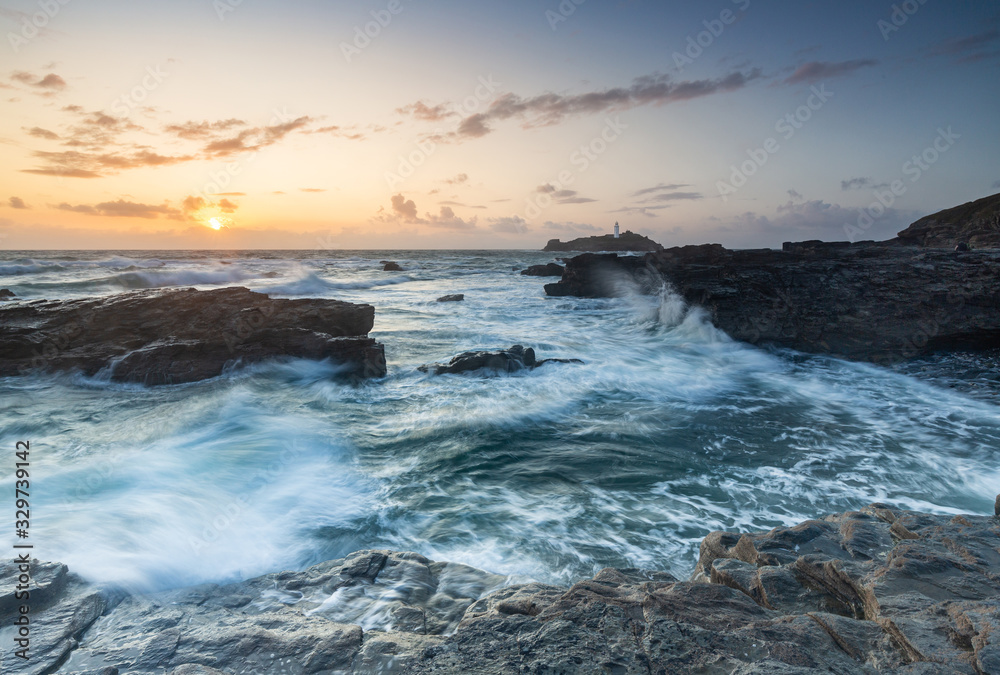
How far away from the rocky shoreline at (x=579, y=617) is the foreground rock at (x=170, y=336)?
771 cm

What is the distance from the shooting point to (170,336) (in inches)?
418

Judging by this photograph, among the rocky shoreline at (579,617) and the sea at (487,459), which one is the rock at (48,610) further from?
the sea at (487,459)

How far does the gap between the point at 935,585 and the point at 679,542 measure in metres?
2.09

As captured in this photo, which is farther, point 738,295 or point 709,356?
point 738,295

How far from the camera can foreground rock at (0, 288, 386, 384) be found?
9.86m

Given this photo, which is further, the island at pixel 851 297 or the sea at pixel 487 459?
the island at pixel 851 297

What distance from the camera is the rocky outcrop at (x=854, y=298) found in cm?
1158

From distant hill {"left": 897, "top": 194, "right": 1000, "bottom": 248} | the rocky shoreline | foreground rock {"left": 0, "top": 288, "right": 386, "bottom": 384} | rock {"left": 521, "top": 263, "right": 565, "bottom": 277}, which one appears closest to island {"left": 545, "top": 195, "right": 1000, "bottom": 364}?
the rocky shoreline

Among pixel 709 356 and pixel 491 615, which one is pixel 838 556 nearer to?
pixel 491 615

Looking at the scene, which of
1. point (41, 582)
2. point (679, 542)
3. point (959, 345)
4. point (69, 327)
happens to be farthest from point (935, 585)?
point (69, 327)

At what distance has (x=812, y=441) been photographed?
7.27 meters

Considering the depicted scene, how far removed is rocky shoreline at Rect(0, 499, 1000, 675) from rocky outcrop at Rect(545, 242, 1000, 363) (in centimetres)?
1043

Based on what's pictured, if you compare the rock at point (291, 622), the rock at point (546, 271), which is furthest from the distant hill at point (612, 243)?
the rock at point (291, 622)

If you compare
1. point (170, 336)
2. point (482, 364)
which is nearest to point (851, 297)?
point (482, 364)
